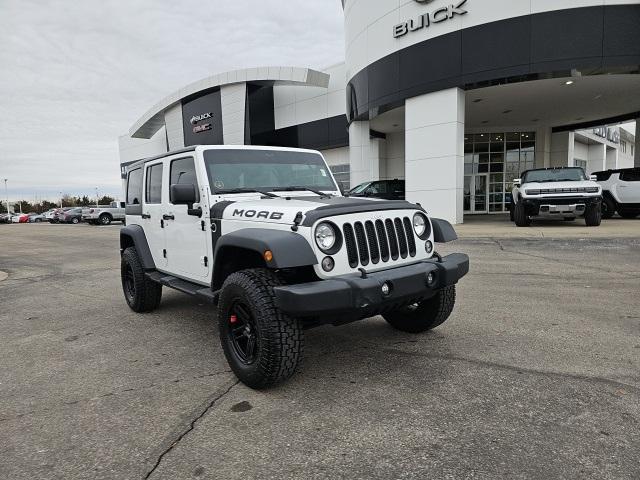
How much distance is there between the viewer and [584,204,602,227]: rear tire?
42.2ft

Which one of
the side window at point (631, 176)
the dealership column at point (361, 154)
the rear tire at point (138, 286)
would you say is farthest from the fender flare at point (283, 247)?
the dealership column at point (361, 154)

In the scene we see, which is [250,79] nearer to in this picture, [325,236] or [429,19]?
[429,19]

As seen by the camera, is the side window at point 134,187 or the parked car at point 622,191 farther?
the parked car at point 622,191

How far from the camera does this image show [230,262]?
3.86m

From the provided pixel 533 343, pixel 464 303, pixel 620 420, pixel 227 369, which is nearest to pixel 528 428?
pixel 620 420

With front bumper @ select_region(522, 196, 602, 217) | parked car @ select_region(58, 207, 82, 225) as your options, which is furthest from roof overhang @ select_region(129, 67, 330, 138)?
front bumper @ select_region(522, 196, 602, 217)

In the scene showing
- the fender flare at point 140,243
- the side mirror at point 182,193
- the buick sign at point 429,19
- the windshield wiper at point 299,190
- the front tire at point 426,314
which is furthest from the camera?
the buick sign at point 429,19

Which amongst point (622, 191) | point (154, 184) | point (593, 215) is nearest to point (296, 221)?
point (154, 184)

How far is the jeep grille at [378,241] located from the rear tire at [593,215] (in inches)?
456

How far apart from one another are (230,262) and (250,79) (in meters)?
26.3

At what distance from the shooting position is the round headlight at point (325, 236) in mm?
3172

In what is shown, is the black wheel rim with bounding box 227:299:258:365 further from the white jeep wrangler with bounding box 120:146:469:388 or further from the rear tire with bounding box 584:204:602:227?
the rear tire with bounding box 584:204:602:227

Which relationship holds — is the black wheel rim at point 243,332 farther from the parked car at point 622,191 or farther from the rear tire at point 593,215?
the parked car at point 622,191

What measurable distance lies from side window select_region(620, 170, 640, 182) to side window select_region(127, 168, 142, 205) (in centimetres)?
1652
